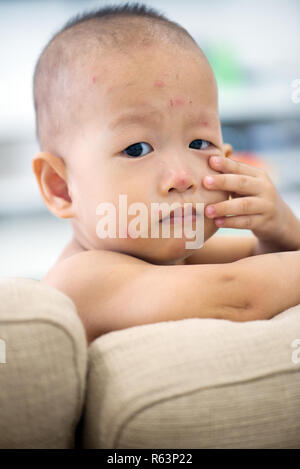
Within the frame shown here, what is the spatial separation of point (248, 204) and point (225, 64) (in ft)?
6.24

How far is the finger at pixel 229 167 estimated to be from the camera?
836 millimetres

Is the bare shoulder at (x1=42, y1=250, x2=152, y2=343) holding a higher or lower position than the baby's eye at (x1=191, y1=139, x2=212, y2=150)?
lower

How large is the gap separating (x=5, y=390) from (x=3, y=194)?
213 centimetres

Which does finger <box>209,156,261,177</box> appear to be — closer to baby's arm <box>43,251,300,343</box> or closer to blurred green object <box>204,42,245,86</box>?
baby's arm <box>43,251,300,343</box>

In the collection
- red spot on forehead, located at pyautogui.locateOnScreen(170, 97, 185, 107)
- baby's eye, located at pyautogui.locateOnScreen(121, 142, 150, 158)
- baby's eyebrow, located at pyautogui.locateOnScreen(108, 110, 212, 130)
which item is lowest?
baby's eye, located at pyautogui.locateOnScreen(121, 142, 150, 158)

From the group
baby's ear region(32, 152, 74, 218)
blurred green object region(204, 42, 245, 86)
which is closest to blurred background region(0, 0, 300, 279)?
blurred green object region(204, 42, 245, 86)

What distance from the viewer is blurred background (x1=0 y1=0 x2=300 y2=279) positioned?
95.0 inches

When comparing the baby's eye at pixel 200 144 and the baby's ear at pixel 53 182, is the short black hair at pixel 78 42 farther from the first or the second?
the baby's eye at pixel 200 144

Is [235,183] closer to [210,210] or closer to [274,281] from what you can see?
[210,210]

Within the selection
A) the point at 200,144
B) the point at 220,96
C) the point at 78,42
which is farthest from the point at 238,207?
the point at 220,96

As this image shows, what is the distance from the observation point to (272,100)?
265cm

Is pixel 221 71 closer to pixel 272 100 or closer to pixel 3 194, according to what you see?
pixel 272 100

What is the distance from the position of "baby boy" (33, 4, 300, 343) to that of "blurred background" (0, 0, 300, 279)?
1.64 meters
